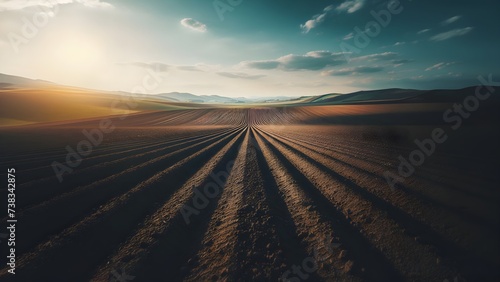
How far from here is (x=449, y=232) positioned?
15.7 ft

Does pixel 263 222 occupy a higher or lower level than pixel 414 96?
lower

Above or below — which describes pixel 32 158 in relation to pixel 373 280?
above

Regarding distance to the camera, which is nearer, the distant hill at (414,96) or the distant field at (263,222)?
the distant field at (263,222)

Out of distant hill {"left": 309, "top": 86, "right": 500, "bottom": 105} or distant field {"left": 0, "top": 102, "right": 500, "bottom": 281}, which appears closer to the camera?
distant field {"left": 0, "top": 102, "right": 500, "bottom": 281}

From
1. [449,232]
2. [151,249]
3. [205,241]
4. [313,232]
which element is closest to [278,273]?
[313,232]

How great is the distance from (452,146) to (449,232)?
10907mm

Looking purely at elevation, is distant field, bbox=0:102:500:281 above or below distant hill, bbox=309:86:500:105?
below

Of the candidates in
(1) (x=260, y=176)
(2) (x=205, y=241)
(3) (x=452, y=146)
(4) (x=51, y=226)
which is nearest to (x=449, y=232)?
(2) (x=205, y=241)

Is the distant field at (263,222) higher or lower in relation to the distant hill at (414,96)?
lower

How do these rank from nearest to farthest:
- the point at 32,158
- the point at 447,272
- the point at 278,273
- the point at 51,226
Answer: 1. the point at 447,272
2. the point at 278,273
3. the point at 51,226
4. the point at 32,158

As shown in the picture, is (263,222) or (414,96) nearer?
(263,222)

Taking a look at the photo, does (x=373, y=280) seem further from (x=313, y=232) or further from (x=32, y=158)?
(x=32, y=158)

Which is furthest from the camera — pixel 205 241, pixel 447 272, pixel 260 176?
pixel 260 176

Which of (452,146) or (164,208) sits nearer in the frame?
(164,208)
